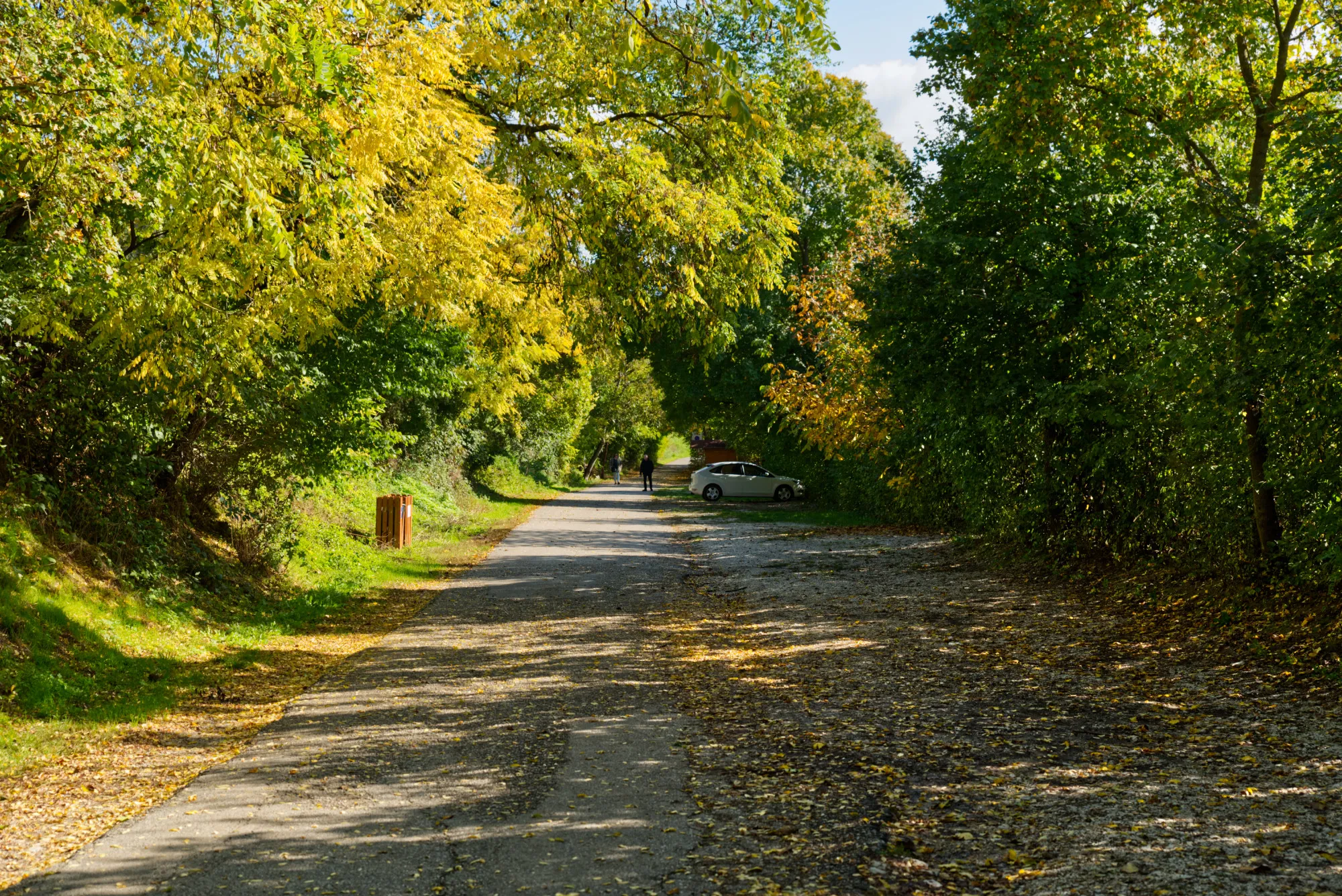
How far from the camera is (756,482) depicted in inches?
1503

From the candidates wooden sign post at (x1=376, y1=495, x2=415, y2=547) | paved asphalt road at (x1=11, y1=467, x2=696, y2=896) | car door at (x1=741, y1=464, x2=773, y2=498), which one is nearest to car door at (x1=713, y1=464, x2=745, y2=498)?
car door at (x1=741, y1=464, x2=773, y2=498)

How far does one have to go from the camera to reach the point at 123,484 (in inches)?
450

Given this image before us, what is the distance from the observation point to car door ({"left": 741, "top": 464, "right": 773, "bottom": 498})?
37.9 m

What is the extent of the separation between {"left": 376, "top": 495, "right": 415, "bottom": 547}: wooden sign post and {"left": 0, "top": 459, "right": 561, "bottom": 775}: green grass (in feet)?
7.57

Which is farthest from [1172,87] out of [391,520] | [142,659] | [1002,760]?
[391,520]

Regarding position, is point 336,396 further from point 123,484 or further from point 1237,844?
point 1237,844

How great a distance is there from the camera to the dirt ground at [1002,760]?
4574 mm

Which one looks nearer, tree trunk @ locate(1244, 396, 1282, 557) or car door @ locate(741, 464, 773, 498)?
tree trunk @ locate(1244, 396, 1282, 557)

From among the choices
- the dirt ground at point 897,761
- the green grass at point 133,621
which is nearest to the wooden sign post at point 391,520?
the green grass at point 133,621

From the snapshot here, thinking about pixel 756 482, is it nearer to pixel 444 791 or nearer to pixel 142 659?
pixel 142 659

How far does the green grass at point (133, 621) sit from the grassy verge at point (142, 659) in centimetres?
2

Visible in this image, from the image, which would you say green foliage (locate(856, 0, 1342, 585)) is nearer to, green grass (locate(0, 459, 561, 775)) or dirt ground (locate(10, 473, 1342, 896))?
dirt ground (locate(10, 473, 1342, 896))

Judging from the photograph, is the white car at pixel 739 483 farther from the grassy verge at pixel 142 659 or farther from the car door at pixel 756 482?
the grassy verge at pixel 142 659

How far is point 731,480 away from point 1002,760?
32452 millimetres
